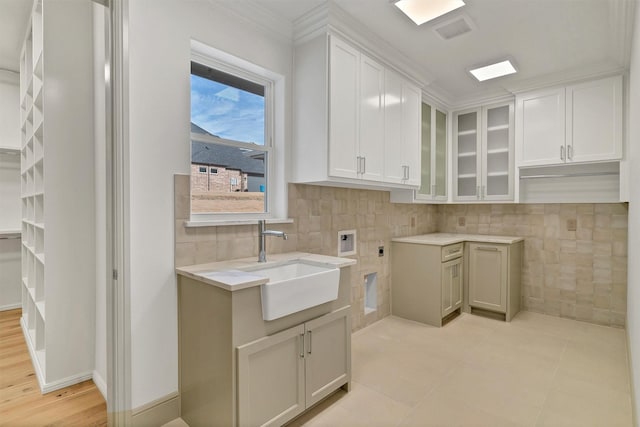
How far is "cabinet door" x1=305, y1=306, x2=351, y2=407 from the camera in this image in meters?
A: 1.87

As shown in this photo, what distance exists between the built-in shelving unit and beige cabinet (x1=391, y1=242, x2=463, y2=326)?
2.75 m

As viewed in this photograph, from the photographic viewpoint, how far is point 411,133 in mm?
3232

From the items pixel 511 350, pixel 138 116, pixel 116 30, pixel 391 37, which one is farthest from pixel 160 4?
pixel 511 350

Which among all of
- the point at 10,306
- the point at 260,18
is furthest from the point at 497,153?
the point at 10,306

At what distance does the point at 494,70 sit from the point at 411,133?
3.23ft

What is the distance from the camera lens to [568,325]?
3.38 metres

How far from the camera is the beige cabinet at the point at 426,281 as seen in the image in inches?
131

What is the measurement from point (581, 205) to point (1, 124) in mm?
6458

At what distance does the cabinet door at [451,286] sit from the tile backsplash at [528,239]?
572 millimetres

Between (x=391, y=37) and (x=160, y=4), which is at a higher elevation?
(x=391, y=37)

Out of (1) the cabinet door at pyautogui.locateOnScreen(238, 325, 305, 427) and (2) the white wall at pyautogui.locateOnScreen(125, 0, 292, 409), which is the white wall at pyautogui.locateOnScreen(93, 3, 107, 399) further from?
(1) the cabinet door at pyautogui.locateOnScreen(238, 325, 305, 427)

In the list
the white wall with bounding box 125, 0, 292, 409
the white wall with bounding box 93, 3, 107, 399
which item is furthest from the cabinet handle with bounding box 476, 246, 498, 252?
the white wall with bounding box 93, 3, 107, 399

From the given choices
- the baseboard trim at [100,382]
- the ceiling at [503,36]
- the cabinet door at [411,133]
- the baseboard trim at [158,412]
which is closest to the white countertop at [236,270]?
the baseboard trim at [158,412]

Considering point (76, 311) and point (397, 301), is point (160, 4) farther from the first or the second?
point (397, 301)
